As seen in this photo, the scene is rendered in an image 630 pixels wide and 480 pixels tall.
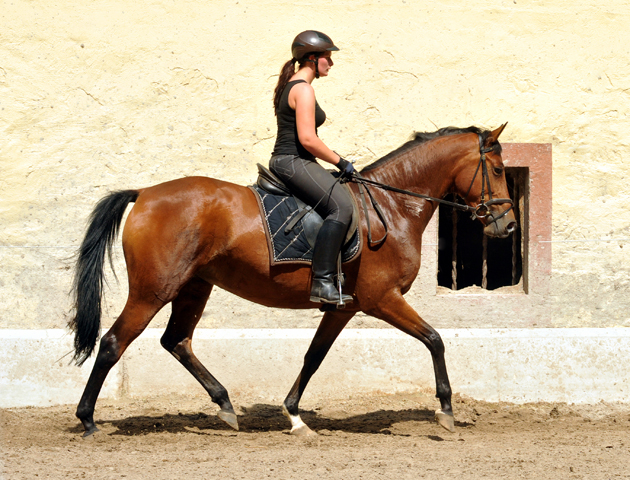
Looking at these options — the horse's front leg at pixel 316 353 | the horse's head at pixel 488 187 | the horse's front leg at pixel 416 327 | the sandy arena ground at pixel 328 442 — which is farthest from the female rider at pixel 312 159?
the sandy arena ground at pixel 328 442

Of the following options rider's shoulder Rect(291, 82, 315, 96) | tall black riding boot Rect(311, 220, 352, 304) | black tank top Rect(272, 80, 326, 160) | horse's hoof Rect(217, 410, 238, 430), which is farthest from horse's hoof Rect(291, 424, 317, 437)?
rider's shoulder Rect(291, 82, 315, 96)

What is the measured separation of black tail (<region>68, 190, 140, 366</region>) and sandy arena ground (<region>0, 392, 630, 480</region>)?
766 millimetres

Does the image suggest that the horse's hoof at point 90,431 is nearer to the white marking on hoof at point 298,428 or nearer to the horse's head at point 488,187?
the white marking on hoof at point 298,428

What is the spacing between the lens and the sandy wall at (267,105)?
6828mm

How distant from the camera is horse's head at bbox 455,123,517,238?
5.31 meters

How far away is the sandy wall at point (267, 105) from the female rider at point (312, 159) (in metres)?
1.81

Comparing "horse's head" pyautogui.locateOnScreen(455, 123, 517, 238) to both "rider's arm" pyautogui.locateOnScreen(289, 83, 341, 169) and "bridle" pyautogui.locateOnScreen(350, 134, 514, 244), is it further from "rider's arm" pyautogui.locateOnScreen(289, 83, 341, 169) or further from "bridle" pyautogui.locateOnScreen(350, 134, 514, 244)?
"rider's arm" pyautogui.locateOnScreen(289, 83, 341, 169)

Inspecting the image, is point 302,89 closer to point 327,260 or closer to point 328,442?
point 327,260

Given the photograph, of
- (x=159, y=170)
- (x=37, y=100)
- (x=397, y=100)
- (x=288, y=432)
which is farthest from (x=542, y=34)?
(x=37, y=100)

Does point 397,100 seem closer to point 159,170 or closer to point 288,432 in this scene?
point 159,170

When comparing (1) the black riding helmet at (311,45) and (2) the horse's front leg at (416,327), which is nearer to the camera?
(1) the black riding helmet at (311,45)

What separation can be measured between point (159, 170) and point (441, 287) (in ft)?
9.73

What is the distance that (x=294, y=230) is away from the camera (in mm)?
5074

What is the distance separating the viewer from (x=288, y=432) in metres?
5.61
